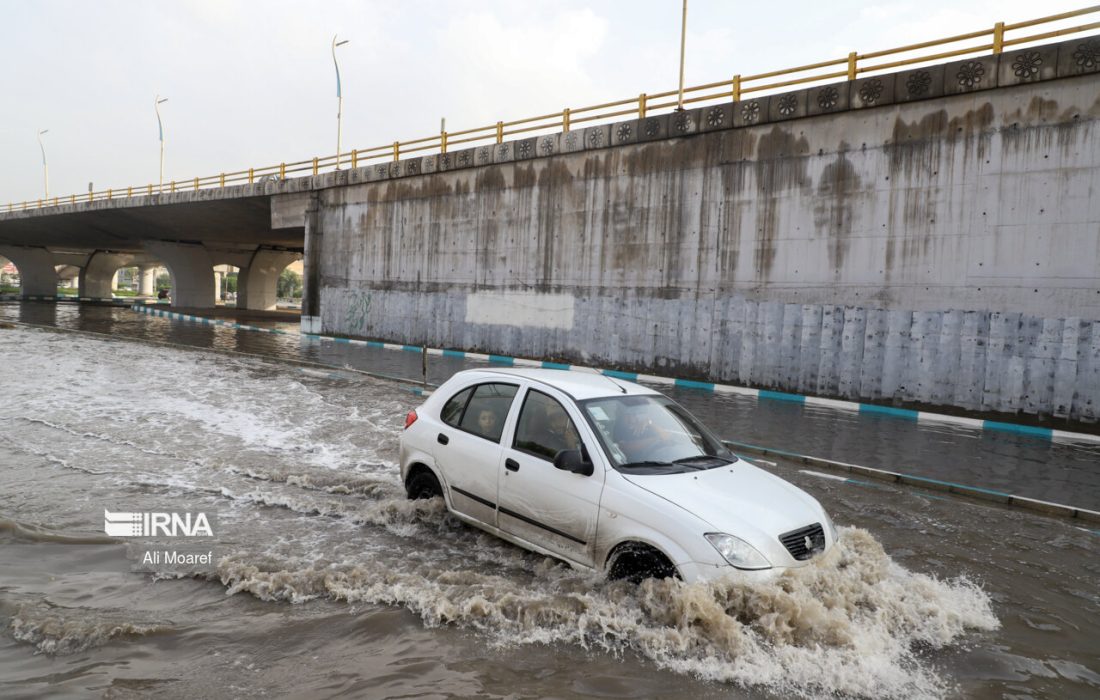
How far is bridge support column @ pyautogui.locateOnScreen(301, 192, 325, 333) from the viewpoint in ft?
100

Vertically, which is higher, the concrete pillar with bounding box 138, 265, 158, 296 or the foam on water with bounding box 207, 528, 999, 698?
the concrete pillar with bounding box 138, 265, 158, 296

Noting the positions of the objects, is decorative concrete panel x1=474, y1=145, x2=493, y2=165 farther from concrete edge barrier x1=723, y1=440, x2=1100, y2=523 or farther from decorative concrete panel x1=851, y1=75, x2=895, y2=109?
concrete edge barrier x1=723, y1=440, x2=1100, y2=523

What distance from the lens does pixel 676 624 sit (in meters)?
4.04

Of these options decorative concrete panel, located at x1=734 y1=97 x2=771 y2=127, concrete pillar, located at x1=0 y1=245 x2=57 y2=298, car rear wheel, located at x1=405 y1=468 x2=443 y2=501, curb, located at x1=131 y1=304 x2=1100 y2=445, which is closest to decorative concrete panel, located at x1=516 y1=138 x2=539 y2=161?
curb, located at x1=131 y1=304 x2=1100 y2=445

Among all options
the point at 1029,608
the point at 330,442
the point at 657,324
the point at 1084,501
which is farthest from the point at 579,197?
the point at 1029,608

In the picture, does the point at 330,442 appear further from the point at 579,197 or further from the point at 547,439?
the point at 579,197

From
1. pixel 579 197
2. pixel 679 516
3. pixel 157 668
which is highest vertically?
pixel 579 197

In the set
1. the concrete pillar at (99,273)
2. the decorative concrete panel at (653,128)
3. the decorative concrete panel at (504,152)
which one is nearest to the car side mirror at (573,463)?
the decorative concrete panel at (653,128)

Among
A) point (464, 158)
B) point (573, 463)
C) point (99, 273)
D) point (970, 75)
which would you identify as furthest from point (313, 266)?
point (99, 273)

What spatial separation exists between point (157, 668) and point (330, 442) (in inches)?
226

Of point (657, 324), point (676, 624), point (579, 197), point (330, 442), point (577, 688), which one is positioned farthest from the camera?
point (579, 197)

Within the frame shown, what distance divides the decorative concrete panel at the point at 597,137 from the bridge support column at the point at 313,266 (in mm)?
15115

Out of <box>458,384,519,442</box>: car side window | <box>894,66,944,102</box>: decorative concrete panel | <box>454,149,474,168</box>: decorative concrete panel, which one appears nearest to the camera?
<box>458,384,519,442</box>: car side window

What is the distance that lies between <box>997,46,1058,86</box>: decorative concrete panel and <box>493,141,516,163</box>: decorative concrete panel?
13.5 metres
